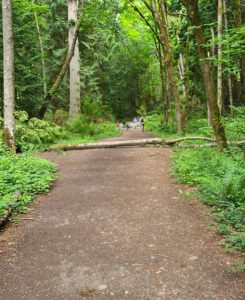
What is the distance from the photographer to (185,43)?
1606 centimetres

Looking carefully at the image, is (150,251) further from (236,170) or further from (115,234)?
(236,170)

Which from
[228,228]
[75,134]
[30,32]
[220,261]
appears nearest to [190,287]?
[220,261]

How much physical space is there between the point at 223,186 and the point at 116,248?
240 centimetres

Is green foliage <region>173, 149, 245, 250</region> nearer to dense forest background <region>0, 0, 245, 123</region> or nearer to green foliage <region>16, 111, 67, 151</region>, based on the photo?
dense forest background <region>0, 0, 245, 123</region>

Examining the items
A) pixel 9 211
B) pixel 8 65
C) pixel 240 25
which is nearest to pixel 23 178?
pixel 9 211

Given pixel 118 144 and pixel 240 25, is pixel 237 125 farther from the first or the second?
pixel 118 144

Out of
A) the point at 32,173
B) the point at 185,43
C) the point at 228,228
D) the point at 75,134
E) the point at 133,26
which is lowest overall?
the point at 228,228

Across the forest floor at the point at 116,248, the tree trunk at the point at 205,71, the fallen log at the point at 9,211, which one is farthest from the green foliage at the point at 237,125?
the fallen log at the point at 9,211

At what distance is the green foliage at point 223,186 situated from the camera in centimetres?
428

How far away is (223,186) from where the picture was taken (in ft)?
17.0

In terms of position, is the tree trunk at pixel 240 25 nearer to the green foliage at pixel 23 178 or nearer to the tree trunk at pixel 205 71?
the tree trunk at pixel 205 71

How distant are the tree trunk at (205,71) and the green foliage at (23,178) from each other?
4.92 m

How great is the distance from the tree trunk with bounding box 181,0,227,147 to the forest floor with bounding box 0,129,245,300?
8.41ft

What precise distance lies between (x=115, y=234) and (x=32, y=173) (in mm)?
3606
